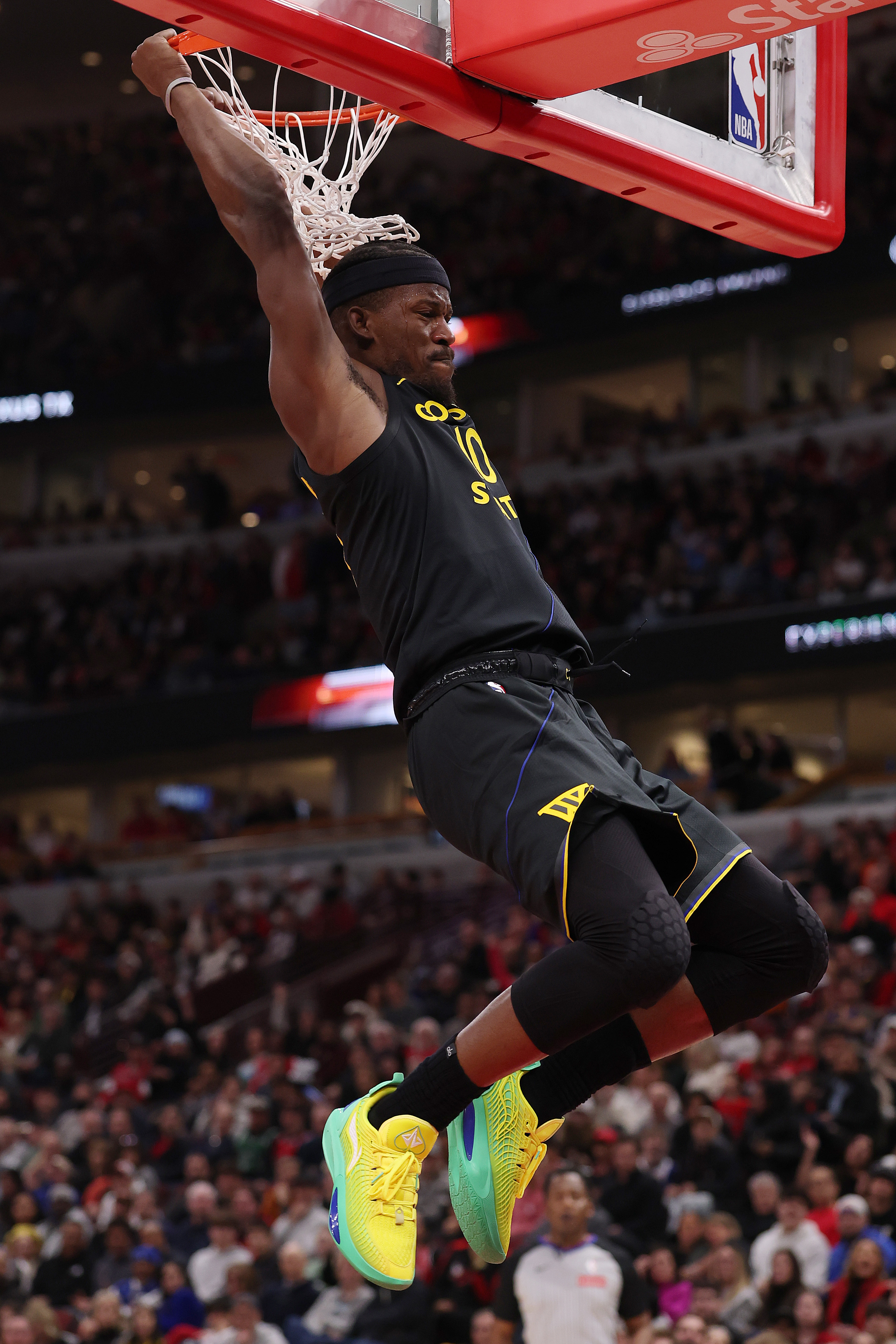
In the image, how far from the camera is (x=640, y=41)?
3.83m

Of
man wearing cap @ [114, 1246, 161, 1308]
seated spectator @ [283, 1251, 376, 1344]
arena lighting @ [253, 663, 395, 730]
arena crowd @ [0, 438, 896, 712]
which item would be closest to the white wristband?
seated spectator @ [283, 1251, 376, 1344]

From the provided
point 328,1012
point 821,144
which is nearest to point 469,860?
point 328,1012

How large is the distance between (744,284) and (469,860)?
9.27 meters

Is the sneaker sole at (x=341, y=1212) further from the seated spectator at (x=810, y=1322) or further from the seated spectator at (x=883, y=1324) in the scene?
the seated spectator at (x=810, y=1322)

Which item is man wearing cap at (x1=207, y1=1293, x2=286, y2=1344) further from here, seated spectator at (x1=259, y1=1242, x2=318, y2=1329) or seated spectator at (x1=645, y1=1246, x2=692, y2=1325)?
seated spectator at (x1=645, y1=1246, x2=692, y2=1325)

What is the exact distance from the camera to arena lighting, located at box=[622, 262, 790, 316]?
23641 mm

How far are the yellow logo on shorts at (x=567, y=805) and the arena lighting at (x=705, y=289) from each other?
2115 cm

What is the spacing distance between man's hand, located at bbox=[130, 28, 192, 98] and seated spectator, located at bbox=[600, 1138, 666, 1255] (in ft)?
23.3

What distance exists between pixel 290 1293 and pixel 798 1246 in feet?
9.85

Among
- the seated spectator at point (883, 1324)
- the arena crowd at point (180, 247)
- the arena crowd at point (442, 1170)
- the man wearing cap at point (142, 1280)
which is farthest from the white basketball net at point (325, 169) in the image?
the arena crowd at point (180, 247)

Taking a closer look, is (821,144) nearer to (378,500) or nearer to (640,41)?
(640,41)

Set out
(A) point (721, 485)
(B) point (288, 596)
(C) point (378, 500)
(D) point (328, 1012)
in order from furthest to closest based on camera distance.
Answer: (B) point (288, 596) → (A) point (721, 485) → (D) point (328, 1012) → (C) point (378, 500)

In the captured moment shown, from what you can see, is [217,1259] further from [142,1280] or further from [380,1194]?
[380,1194]

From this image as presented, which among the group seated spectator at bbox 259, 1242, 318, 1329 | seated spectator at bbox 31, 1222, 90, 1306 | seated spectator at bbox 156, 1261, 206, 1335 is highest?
seated spectator at bbox 259, 1242, 318, 1329
